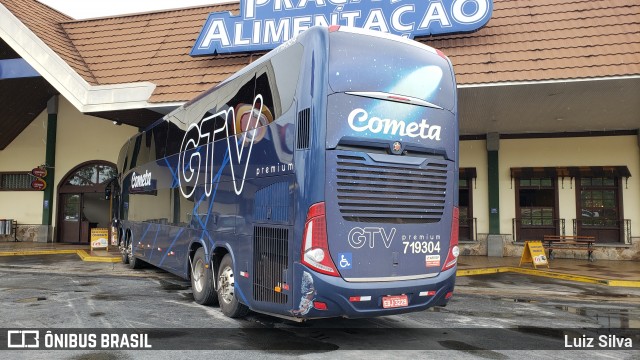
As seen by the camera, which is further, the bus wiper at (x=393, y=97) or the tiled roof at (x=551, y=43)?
the tiled roof at (x=551, y=43)

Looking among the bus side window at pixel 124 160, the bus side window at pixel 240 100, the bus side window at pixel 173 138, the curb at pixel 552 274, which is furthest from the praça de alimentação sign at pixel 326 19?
the curb at pixel 552 274

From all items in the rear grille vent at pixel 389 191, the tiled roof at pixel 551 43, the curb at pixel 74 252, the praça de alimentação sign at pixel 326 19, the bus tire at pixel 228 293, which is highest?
the praça de alimentação sign at pixel 326 19

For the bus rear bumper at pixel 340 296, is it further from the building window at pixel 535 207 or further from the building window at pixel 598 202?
the building window at pixel 598 202

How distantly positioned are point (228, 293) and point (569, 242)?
46.6ft

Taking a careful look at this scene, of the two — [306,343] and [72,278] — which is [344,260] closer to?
[306,343]

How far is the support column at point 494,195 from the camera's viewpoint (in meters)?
18.3

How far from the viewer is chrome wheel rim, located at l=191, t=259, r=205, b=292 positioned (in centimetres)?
883

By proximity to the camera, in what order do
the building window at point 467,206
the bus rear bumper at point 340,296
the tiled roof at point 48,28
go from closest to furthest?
the bus rear bumper at point 340,296 → the tiled roof at point 48,28 → the building window at point 467,206

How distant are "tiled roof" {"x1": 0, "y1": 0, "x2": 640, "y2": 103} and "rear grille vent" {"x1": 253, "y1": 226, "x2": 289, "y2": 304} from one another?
897 centimetres

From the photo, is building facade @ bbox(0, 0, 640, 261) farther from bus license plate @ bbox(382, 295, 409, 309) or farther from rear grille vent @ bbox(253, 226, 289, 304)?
rear grille vent @ bbox(253, 226, 289, 304)

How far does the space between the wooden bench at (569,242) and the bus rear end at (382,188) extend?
1236 cm

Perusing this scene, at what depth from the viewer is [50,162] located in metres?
22.4

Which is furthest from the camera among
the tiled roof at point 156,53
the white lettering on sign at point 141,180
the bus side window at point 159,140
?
the tiled roof at point 156,53

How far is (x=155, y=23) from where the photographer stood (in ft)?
63.7
